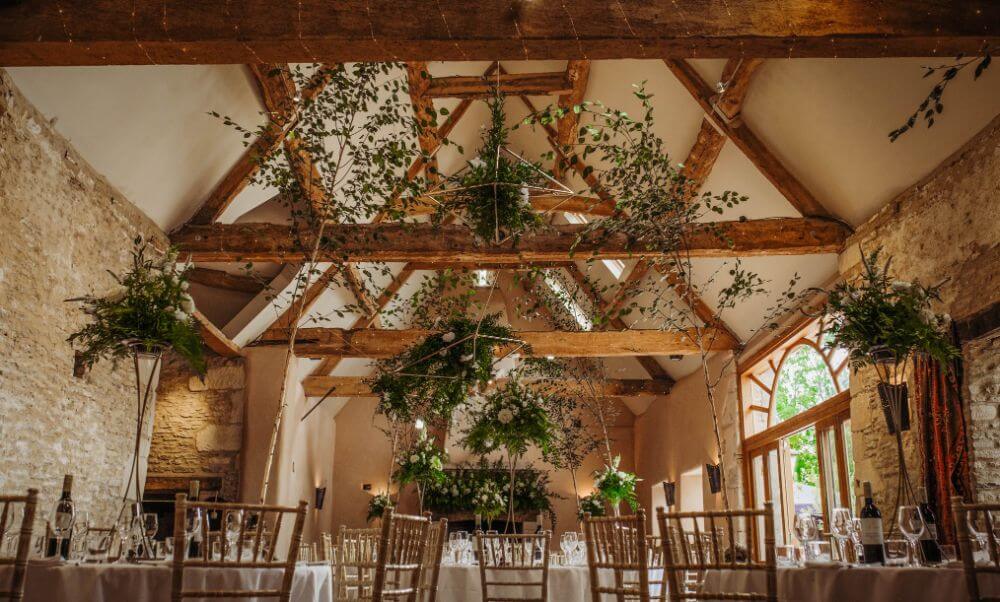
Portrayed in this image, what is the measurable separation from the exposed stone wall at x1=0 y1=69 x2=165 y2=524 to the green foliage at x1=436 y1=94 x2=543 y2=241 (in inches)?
84.9

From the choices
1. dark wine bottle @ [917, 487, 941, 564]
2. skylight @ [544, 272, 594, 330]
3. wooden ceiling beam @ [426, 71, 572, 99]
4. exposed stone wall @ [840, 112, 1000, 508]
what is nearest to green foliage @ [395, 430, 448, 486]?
skylight @ [544, 272, 594, 330]

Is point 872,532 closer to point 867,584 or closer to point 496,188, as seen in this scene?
point 867,584

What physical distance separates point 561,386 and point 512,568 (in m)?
6.35

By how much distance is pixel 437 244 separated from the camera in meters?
6.79

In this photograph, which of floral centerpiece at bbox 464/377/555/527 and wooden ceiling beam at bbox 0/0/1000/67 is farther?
floral centerpiece at bbox 464/377/555/527

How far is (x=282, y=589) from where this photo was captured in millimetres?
2570

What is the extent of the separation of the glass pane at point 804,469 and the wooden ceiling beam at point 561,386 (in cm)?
338

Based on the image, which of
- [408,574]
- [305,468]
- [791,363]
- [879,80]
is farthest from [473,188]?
[305,468]

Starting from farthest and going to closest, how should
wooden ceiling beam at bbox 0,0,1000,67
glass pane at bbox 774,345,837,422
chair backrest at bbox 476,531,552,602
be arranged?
glass pane at bbox 774,345,837,422 < chair backrest at bbox 476,531,552,602 < wooden ceiling beam at bbox 0,0,1000,67

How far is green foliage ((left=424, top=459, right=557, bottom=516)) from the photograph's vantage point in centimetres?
1232

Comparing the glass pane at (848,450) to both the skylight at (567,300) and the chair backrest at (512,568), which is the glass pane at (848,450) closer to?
the skylight at (567,300)

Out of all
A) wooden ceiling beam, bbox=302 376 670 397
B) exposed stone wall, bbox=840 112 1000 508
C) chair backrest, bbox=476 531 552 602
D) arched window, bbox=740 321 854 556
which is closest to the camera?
chair backrest, bbox=476 531 552 602

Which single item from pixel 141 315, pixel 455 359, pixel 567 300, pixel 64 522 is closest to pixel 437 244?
pixel 455 359

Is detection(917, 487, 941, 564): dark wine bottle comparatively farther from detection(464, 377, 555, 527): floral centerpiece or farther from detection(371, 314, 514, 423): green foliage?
detection(464, 377, 555, 527): floral centerpiece
